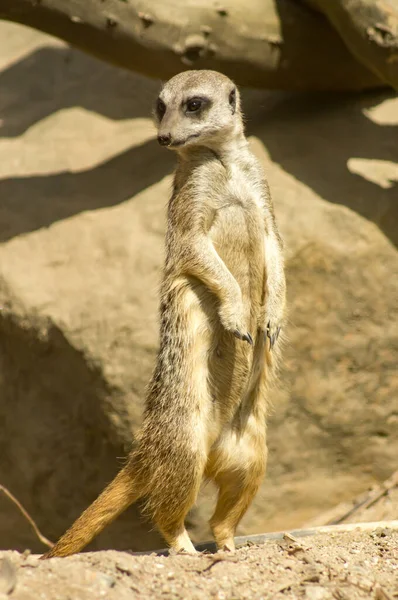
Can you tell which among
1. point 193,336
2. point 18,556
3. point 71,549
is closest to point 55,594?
point 18,556

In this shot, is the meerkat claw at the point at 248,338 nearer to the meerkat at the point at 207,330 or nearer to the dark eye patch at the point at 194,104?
the meerkat at the point at 207,330

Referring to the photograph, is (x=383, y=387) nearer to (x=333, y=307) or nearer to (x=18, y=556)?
(x=333, y=307)

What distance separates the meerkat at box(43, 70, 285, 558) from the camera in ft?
8.43

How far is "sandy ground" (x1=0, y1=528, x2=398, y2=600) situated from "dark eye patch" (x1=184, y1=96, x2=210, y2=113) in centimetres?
126

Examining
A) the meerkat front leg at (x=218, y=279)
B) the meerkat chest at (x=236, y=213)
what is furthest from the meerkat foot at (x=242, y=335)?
the meerkat chest at (x=236, y=213)

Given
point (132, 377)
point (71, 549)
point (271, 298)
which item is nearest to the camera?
point (71, 549)

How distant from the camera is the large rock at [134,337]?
3.95m

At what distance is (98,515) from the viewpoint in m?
2.60

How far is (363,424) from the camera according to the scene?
404 cm

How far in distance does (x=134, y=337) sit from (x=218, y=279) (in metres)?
1.42

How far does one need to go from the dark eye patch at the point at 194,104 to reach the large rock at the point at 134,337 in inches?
52.5

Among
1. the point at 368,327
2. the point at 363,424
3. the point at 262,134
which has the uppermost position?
the point at 262,134

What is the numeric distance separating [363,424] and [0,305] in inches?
69.3

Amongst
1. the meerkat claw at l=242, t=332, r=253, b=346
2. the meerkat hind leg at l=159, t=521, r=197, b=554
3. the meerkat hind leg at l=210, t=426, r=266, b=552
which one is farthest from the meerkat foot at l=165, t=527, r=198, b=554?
the meerkat claw at l=242, t=332, r=253, b=346
